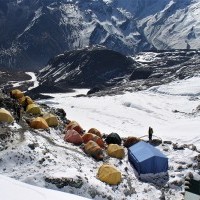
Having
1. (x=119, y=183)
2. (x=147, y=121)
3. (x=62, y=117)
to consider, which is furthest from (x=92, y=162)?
(x=147, y=121)

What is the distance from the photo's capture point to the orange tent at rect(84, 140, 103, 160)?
3303 centimetres

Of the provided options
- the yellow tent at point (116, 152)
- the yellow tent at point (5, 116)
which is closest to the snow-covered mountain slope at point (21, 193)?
the yellow tent at point (5, 116)

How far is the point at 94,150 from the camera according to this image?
33.2 meters

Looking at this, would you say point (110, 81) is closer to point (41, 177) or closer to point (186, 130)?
point (186, 130)

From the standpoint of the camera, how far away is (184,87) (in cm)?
10994

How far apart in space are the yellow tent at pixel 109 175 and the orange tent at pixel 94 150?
142 inches

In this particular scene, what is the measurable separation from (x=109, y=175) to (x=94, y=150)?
15.4ft

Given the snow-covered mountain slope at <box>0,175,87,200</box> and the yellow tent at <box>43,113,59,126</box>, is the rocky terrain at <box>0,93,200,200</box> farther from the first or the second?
the snow-covered mountain slope at <box>0,175,87,200</box>

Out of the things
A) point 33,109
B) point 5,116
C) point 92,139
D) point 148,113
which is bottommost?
point 148,113

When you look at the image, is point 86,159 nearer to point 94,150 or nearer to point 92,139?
point 94,150

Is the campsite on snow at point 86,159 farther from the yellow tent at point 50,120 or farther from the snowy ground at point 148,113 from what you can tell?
the snowy ground at point 148,113

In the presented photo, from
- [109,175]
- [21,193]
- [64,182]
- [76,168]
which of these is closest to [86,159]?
[76,168]

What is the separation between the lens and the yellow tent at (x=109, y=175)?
94.3 feet

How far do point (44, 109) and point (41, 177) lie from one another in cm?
1723
